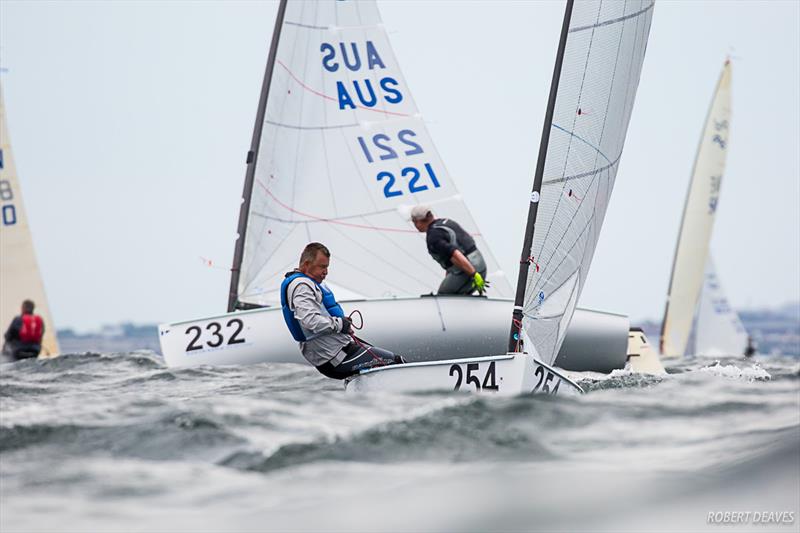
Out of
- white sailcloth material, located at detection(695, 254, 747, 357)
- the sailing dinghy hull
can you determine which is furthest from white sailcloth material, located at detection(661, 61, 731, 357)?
Answer: the sailing dinghy hull

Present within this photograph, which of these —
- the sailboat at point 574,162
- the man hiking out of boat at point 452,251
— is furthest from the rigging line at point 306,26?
the sailboat at point 574,162

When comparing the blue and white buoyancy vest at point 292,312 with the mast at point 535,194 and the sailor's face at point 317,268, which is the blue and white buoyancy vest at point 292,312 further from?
the mast at point 535,194

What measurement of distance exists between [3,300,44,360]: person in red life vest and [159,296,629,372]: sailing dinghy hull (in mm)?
4255

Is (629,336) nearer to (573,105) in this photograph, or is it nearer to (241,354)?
(241,354)

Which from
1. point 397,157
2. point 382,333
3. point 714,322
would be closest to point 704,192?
point 714,322

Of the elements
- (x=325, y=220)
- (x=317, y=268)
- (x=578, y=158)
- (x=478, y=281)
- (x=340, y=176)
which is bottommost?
(x=478, y=281)

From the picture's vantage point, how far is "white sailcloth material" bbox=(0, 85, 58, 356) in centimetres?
1722

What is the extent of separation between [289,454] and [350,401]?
1587 millimetres

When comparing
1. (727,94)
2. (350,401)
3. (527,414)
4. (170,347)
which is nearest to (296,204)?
(170,347)

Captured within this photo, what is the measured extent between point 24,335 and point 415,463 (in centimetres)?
1093

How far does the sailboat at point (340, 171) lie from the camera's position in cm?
1206

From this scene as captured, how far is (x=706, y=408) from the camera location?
183 inches

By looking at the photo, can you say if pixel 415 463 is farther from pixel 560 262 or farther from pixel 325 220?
pixel 325 220

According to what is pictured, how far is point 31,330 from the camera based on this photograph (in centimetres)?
1371
